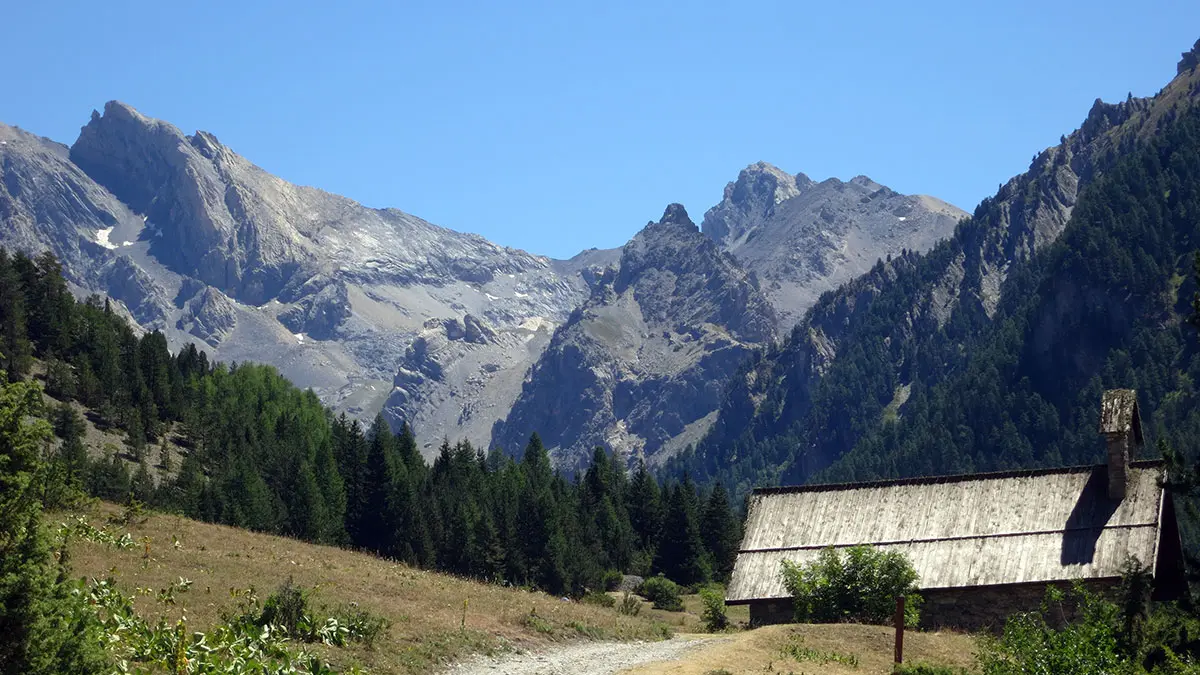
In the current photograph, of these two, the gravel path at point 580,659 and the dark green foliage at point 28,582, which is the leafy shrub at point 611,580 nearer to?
the gravel path at point 580,659

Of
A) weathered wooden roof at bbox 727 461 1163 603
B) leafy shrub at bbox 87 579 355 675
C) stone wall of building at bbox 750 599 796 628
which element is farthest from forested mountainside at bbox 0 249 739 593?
leafy shrub at bbox 87 579 355 675

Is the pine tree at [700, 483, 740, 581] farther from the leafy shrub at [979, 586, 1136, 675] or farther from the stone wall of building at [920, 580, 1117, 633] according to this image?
the leafy shrub at [979, 586, 1136, 675]

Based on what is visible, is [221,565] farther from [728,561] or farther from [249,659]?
[728,561]

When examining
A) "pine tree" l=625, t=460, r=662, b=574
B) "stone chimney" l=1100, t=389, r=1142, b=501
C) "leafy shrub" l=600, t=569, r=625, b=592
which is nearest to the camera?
"stone chimney" l=1100, t=389, r=1142, b=501

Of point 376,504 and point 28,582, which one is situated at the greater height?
point 376,504

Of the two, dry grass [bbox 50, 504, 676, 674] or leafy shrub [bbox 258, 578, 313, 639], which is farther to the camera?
dry grass [bbox 50, 504, 676, 674]

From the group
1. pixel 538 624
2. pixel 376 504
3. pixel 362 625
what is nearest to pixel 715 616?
pixel 538 624

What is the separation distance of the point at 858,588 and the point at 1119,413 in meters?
12.4

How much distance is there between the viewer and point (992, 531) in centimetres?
5331

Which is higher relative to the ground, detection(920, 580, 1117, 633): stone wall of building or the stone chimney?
the stone chimney

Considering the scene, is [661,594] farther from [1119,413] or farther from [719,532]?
[719,532]

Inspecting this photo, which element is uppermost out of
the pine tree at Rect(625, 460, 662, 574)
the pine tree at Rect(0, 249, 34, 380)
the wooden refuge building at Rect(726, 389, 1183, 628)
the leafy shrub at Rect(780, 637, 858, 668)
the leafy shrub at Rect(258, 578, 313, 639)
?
the pine tree at Rect(0, 249, 34, 380)

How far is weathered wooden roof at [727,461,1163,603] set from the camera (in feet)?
168

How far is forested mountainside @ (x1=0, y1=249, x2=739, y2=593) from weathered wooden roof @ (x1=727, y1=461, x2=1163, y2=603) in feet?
149
